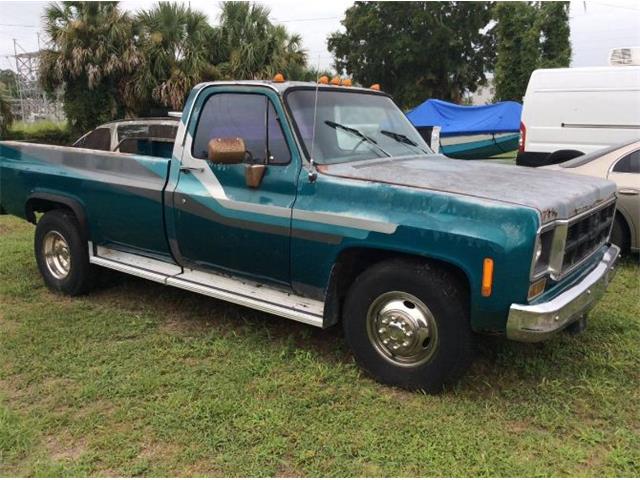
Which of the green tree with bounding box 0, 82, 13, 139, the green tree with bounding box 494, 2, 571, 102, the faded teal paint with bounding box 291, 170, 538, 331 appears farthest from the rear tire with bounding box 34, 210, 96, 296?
the green tree with bounding box 494, 2, 571, 102

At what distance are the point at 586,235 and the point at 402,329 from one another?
1.35 meters

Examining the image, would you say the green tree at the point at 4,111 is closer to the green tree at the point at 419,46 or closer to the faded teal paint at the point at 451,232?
the faded teal paint at the point at 451,232

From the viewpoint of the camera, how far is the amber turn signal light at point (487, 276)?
10.1ft

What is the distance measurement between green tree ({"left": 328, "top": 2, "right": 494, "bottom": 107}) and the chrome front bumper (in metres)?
34.7

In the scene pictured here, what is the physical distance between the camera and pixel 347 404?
3.50 metres

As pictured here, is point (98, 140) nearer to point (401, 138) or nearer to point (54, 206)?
point (54, 206)

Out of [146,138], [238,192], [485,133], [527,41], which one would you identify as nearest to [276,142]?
[238,192]

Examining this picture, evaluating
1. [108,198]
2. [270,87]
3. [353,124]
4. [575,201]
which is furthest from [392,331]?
[108,198]

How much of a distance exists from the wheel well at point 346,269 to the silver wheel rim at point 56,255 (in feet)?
9.79

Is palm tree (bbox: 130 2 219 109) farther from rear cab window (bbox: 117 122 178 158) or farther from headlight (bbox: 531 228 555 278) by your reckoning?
headlight (bbox: 531 228 555 278)

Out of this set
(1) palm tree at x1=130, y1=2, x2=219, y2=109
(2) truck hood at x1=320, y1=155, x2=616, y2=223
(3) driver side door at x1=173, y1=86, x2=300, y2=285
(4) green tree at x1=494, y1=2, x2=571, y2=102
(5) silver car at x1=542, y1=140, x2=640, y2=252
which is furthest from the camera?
(4) green tree at x1=494, y1=2, x2=571, y2=102

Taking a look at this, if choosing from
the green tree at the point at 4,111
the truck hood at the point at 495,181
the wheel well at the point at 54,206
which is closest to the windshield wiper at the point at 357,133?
the truck hood at the point at 495,181

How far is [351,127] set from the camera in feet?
13.9

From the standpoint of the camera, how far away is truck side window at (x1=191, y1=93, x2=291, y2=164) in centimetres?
398
